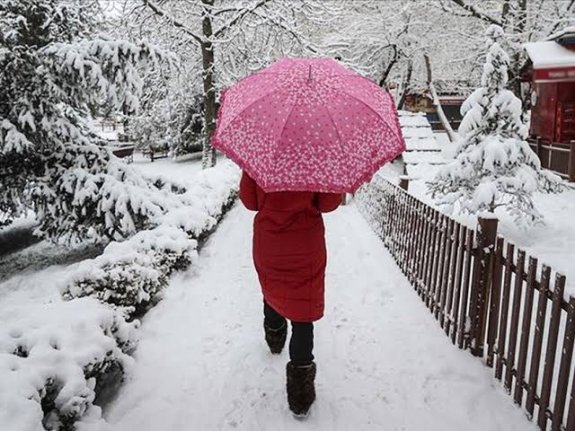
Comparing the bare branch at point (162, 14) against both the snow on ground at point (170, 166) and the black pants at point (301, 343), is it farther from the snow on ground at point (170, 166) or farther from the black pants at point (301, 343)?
the black pants at point (301, 343)

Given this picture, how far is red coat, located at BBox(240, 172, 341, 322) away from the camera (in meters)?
2.84

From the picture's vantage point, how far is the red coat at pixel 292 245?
2.84m

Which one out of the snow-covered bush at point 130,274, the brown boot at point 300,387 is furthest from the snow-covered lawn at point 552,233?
the snow-covered bush at point 130,274

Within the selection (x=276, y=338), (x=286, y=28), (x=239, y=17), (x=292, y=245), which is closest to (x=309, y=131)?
(x=292, y=245)

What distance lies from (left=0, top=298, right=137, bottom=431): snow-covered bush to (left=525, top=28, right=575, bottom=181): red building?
1365 cm

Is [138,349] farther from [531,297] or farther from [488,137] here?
[488,137]

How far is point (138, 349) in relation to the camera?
12.9 ft

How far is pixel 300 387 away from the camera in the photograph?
3.05 meters

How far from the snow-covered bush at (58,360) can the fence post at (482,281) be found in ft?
8.84

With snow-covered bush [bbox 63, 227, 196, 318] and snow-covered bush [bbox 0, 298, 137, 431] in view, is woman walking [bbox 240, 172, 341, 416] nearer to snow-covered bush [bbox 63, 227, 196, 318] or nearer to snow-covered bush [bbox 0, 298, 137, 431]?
snow-covered bush [bbox 0, 298, 137, 431]

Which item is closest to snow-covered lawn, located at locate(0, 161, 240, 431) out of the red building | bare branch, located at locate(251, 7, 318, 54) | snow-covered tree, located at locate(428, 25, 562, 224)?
snow-covered tree, located at locate(428, 25, 562, 224)

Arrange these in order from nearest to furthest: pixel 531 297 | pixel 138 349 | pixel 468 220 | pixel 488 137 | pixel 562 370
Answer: pixel 562 370, pixel 531 297, pixel 138 349, pixel 488 137, pixel 468 220

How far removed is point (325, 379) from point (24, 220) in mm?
9918

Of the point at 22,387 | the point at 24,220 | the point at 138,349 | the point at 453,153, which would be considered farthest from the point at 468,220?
the point at 24,220
